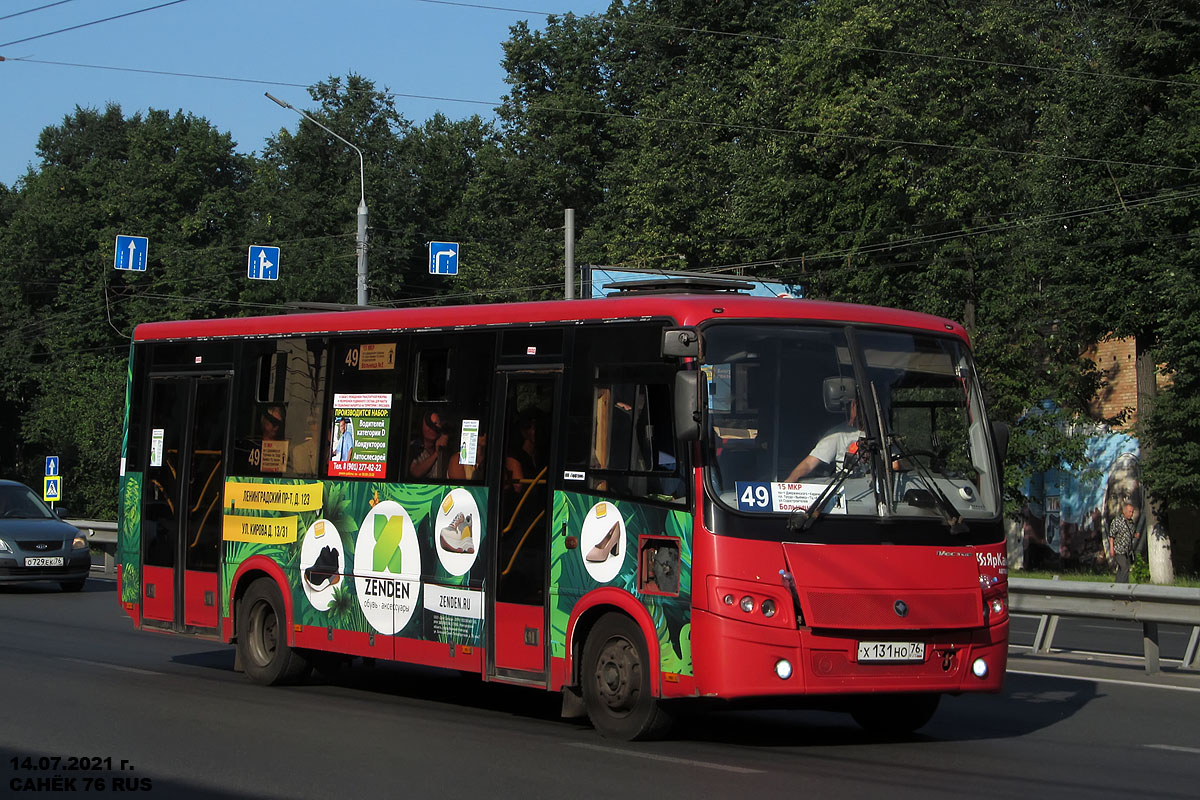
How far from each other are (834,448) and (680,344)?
1.16 meters

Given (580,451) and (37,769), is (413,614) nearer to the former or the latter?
(580,451)

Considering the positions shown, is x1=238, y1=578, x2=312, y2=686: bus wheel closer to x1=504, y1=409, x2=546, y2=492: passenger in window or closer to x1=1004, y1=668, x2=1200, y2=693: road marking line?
x1=504, y1=409, x2=546, y2=492: passenger in window

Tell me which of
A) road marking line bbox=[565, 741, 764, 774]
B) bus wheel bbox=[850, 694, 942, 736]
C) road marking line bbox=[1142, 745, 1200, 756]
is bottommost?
road marking line bbox=[565, 741, 764, 774]

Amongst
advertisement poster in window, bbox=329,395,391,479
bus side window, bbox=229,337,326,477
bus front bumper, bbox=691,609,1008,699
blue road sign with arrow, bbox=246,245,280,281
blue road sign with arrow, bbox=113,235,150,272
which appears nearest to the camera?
bus front bumper, bbox=691,609,1008,699

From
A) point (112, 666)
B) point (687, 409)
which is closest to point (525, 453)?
point (687, 409)

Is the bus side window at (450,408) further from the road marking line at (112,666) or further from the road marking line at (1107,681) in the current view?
the road marking line at (1107,681)

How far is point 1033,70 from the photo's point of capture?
41.5 meters

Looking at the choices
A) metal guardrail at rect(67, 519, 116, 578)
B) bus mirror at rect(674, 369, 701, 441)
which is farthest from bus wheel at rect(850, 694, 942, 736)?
metal guardrail at rect(67, 519, 116, 578)

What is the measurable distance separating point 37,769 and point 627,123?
48474mm

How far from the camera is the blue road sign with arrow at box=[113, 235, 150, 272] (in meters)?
35.8

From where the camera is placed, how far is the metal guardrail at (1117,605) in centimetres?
1448

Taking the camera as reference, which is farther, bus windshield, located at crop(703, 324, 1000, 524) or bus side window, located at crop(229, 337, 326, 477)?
bus side window, located at crop(229, 337, 326, 477)

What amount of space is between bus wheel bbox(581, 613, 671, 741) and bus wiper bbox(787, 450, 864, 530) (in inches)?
50.6

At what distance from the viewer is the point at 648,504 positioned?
10039 millimetres
